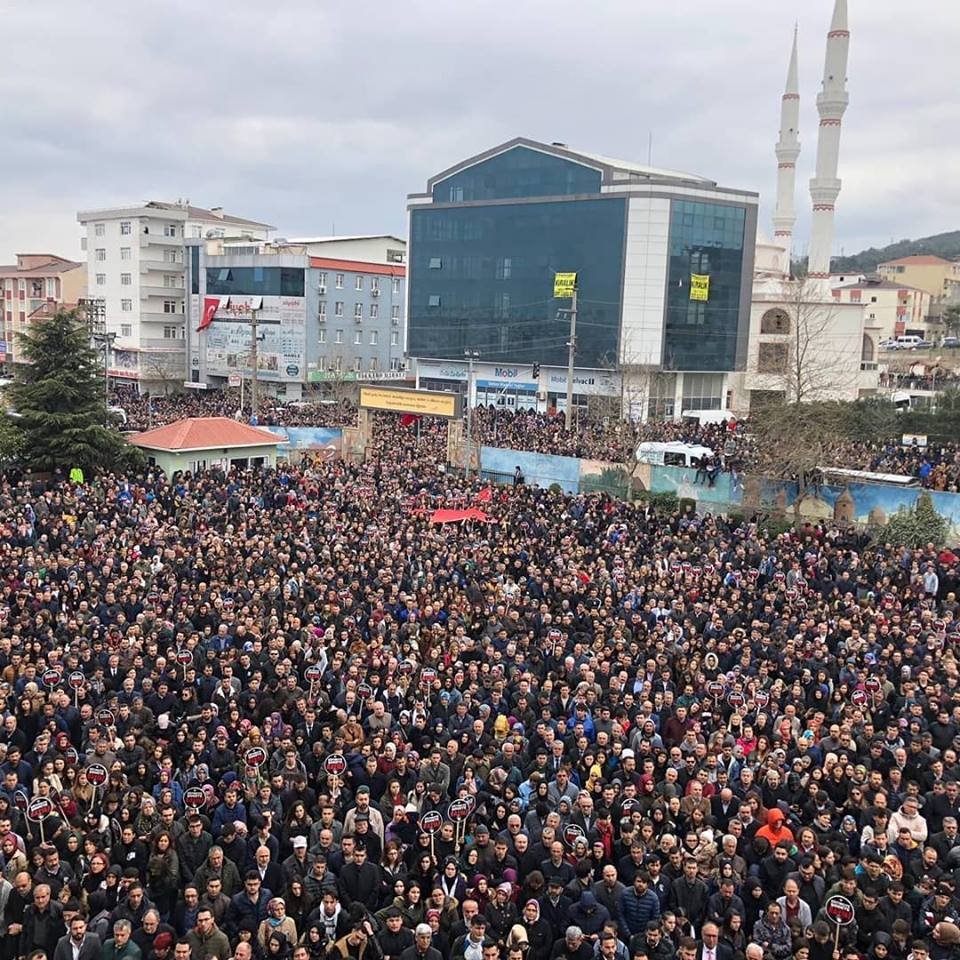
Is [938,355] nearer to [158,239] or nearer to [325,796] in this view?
[158,239]

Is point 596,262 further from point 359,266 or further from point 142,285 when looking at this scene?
point 142,285

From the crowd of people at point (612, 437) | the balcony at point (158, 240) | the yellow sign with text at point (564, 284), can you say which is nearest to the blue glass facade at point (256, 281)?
the balcony at point (158, 240)

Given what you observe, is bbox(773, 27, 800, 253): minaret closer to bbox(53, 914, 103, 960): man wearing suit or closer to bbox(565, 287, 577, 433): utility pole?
bbox(565, 287, 577, 433): utility pole

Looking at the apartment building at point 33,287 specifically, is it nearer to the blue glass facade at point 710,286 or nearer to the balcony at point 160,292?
the balcony at point 160,292

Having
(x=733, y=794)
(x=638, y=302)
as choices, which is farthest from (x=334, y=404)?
(x=733, y=794)

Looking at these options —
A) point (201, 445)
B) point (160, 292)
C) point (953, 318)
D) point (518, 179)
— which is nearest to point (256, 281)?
point (160, 292)

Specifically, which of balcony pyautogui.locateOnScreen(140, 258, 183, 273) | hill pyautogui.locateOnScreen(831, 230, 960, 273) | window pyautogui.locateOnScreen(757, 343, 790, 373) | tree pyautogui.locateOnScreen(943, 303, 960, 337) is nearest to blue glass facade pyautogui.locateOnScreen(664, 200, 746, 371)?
window pyautogui.locateOnScreen(757, 343, 790, 373)
